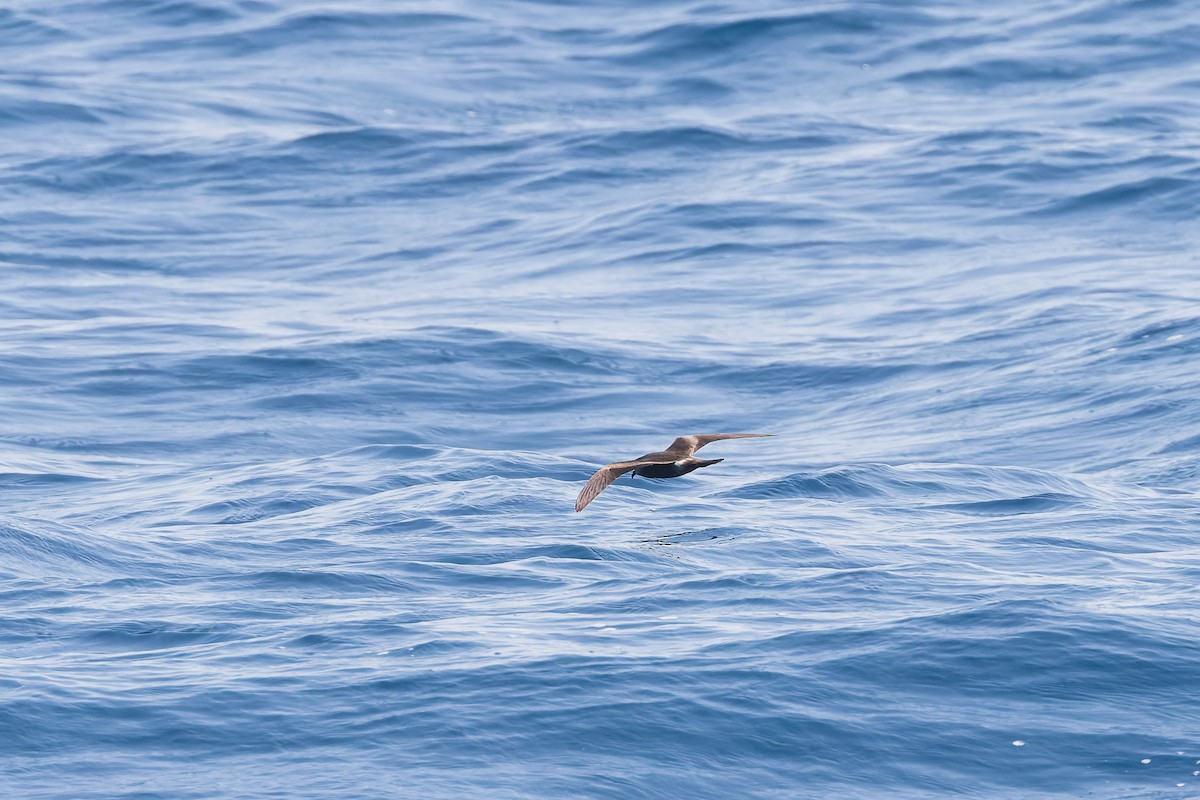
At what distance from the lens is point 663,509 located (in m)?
15.2

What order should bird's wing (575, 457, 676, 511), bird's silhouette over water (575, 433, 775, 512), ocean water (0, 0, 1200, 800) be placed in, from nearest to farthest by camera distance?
1. ocean water (0, 0, 1200, 800)
2. bird's wing (575, 457, 676, 511)
3. bird's silhouette over water (575, 433, 775, 512)

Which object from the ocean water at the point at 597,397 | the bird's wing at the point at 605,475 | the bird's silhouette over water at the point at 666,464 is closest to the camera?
the ocean water at the point at 597,397

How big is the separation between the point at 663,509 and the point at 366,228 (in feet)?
41.8

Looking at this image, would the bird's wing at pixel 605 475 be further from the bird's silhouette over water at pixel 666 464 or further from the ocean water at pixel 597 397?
the ocean water at pixel 597 397

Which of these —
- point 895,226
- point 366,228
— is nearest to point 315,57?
point 366,228

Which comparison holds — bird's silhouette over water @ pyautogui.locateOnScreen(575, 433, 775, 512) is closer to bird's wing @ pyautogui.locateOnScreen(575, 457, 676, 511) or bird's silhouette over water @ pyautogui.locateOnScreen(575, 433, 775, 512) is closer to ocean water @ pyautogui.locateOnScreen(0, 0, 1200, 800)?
bird's wing @ pyautogui.locateOnScreen(575, 457, 676, 511)

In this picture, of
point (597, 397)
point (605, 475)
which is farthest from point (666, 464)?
point (597, 397)

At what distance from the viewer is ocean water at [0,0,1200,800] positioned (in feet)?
33.4

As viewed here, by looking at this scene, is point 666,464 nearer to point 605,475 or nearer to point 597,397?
point 605,475

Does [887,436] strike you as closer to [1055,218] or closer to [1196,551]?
[1196,551]

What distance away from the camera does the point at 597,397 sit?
65.8 ft

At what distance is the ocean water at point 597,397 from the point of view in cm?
1019

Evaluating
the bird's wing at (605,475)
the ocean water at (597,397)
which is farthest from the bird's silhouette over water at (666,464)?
the ocean water at (597,397)

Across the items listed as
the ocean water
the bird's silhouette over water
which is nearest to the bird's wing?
Answer: the bird's silhouette over water
